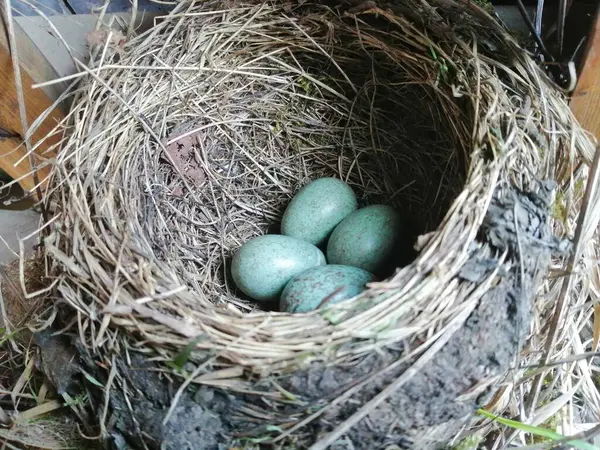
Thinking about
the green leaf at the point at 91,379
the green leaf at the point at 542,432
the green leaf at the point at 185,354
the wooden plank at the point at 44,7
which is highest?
the wooden plank at the point at 44,7

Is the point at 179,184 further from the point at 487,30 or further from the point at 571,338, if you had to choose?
the point at 571,338

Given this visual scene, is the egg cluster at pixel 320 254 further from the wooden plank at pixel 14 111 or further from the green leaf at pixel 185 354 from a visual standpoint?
the wooden plank at pixel 14 111

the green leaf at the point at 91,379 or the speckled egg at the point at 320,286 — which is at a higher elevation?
the green leaf at the point at 91,379

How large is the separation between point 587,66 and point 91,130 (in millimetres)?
975

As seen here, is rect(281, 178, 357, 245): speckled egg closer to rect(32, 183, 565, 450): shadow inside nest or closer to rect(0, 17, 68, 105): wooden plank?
rect(32, 183, 565, 450): shadow inside nest

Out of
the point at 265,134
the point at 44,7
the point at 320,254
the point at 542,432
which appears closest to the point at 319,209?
the point at 320,254

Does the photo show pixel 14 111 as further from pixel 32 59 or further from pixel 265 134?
pixel 265 134

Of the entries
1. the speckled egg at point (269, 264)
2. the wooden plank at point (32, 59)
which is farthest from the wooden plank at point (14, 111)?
the speckled egg at point (269, 264)

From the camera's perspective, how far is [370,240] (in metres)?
1.17

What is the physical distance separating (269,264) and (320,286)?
0.59ft

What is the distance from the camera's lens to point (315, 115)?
1394 mm

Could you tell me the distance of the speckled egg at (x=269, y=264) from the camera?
1182 millimetres

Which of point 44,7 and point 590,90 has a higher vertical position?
point 44,7

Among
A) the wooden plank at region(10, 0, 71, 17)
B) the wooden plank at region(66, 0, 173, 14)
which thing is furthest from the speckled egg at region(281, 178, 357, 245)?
the wooden plank at region(10, 0, 71, 17)
